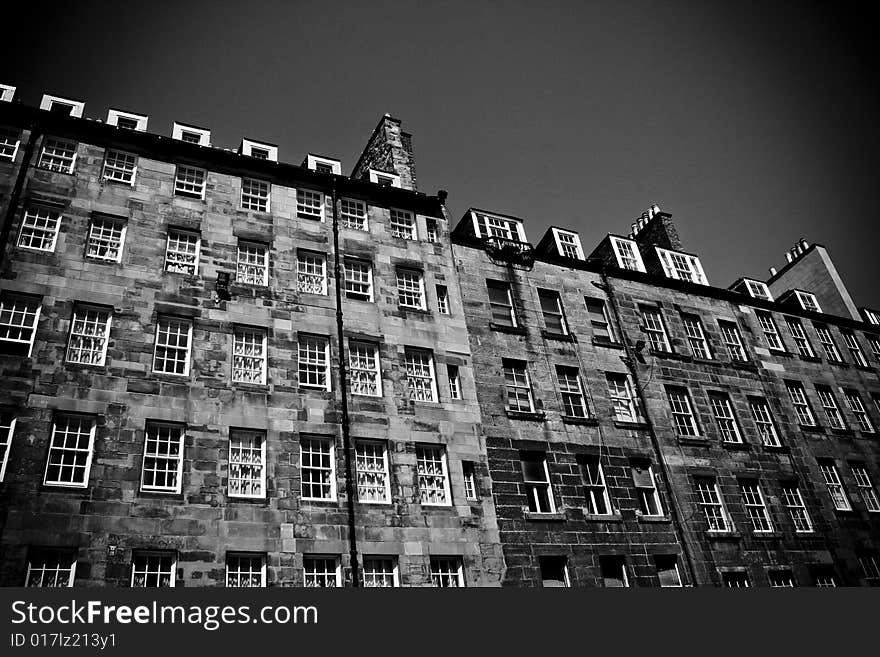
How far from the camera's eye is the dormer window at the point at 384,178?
29.1 metres

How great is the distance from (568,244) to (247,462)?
19200 millimetres

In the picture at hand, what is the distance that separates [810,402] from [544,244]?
51.4ft

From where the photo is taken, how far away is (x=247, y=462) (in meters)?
20.3

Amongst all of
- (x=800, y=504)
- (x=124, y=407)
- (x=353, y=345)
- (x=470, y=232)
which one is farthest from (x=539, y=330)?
(x=124, y=407)

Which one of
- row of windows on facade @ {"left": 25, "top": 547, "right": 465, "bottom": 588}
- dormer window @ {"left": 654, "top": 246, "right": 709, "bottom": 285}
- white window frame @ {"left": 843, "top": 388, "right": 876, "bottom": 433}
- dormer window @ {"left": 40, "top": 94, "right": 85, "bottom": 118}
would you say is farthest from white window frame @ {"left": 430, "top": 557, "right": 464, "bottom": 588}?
white window frame @ {"left": 843, "top": 388, "right": 876, "bottom": 433}

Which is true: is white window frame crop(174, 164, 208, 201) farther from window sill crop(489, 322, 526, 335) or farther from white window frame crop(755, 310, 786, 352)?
white window frame crop(755, 310, 786, 352)

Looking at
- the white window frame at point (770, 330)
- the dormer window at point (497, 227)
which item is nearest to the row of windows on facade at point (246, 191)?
the dormer window at point (497, 227)

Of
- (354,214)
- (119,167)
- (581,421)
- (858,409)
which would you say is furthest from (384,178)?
(858,409)

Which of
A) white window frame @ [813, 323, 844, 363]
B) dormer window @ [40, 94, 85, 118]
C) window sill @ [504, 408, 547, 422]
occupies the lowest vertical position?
window sill @ [504, 408, 547, 422]

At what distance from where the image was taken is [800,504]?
29.6 meters

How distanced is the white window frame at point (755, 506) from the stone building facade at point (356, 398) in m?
0.12

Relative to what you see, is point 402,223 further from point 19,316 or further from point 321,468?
point 19,316

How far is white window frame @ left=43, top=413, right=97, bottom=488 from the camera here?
1800cm

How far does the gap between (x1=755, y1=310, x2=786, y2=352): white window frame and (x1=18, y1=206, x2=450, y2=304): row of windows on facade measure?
1901 centimetres
